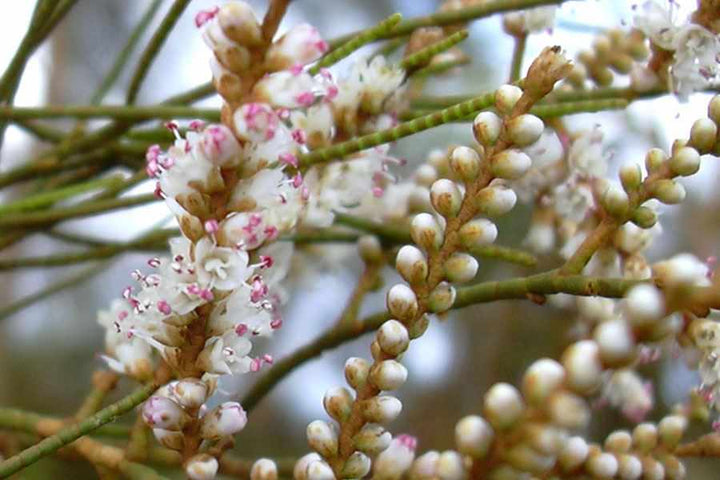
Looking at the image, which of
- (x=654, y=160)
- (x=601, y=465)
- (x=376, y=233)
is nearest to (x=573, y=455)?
(x=601, y=465)

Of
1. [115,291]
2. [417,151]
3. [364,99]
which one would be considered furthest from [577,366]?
[115,291]

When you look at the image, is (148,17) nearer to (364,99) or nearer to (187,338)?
(364,99)

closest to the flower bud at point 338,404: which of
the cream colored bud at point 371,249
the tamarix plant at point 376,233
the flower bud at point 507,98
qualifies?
the tamarix plant at point 376,233

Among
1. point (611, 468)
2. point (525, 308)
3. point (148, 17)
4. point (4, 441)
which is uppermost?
point (148, 17)

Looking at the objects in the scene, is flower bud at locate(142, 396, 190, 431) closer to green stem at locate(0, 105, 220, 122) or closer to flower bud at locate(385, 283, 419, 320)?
flower bud at locate(385, 283, 419, 320)

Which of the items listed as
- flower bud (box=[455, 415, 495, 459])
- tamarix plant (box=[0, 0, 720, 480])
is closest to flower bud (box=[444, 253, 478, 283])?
tamarix plant (box=[0, 0, 720, 480])

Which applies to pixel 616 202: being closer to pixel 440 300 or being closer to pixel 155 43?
pixel 440 300
